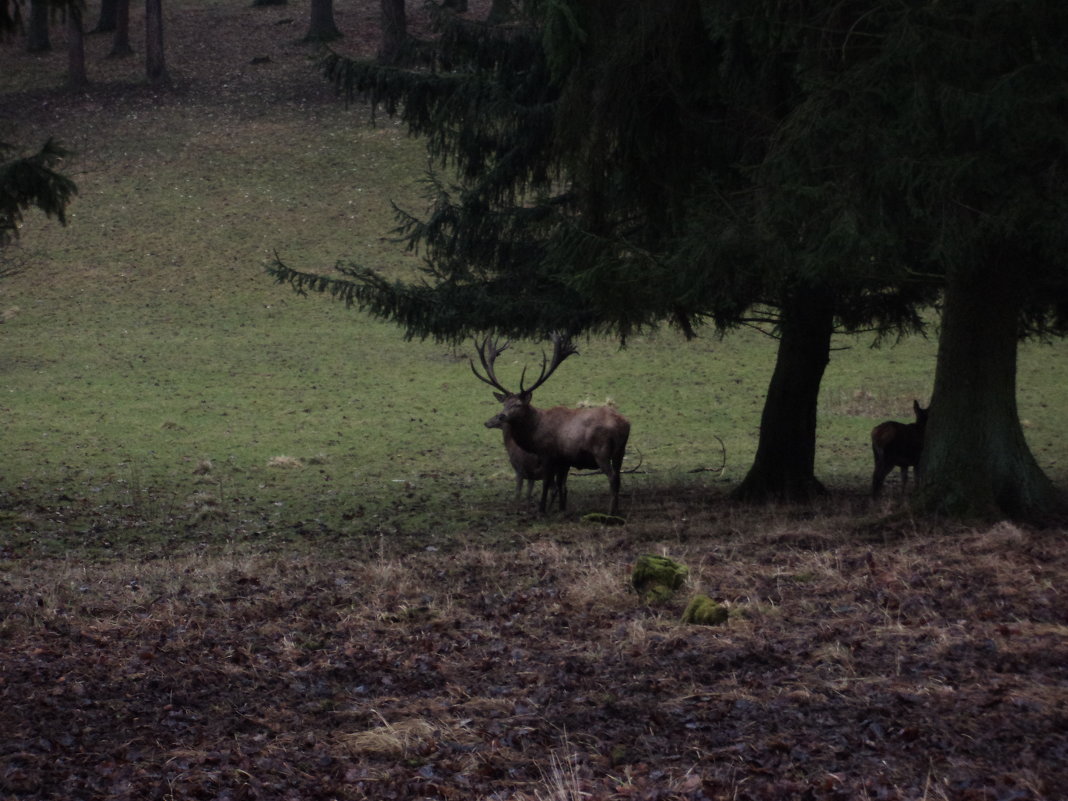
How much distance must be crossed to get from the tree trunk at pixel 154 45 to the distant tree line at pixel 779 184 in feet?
111

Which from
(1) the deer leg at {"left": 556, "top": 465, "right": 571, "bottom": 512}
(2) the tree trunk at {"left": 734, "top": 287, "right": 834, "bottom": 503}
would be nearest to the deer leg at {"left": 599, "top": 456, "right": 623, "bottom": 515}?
(1) the deer leg at {"left": 556, "top": 465, "right": 571, "bottom": 512}

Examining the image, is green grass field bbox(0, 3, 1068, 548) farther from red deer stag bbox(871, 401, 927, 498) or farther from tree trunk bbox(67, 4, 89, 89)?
red deer stag bbox(871, 401, 927, 498)

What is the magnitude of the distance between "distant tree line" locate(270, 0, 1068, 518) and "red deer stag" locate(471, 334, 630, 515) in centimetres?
84

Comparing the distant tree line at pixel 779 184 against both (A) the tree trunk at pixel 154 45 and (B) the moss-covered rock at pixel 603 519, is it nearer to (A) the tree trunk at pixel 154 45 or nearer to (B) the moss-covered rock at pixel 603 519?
(B) the moss-covered rock at pixel 603 519

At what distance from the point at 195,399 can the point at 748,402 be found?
12.0 meters

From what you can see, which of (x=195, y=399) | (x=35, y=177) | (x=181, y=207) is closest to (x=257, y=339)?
(x=195, y=399)

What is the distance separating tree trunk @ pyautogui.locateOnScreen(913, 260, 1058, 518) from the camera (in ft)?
34.2

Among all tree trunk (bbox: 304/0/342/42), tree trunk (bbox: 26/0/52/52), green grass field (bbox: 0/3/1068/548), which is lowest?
green grass field (bbox: 0/3/1068/548)

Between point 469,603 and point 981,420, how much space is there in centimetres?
506

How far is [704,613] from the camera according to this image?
25.3 feet

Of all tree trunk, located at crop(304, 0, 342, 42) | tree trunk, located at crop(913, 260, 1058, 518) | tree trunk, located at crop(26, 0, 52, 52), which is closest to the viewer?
tree trunk, located at crop(913, 260, 1058, 518)

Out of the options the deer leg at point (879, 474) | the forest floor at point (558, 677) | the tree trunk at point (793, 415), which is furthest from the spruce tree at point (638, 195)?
the forest floor at point (558, 677)

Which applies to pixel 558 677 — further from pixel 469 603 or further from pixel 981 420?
pixel 981 420

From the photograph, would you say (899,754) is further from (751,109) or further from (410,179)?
(410,179)
